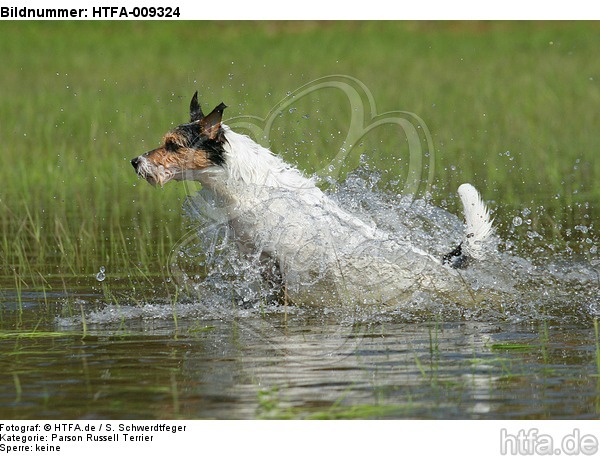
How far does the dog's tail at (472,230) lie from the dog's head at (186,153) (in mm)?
1925

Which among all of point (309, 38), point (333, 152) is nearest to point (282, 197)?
point (333, 152)

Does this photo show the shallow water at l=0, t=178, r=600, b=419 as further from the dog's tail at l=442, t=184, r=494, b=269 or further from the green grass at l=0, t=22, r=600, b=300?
the green grass at l=0, t=22, r=600, b=300

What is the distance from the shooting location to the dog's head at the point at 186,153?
8.40m

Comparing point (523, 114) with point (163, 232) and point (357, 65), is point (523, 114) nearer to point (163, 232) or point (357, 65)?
point (357, 65)

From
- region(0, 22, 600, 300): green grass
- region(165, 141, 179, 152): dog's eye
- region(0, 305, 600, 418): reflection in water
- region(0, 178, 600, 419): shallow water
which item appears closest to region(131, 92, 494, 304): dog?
region(165, 141, 179, 152): dog's eye

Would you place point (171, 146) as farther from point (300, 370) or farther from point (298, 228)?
point (300, 370)

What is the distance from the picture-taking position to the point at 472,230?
8.41 metres

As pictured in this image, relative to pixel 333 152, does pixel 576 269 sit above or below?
below

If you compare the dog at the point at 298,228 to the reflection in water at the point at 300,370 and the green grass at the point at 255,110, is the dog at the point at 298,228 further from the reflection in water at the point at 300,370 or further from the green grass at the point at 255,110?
the green grass at the point at 255,110

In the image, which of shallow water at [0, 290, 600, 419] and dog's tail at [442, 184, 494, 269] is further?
dog's tail at [442, 184, 494, 269]

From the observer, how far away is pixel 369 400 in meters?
6.01

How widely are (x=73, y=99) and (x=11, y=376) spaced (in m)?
14.3

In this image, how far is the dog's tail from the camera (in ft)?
27.5

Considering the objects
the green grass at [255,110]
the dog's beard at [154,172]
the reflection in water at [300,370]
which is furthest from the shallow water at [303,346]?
the green grass at [255,110]
